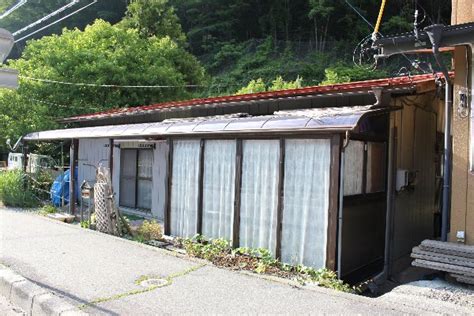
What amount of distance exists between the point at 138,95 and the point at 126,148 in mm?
7725

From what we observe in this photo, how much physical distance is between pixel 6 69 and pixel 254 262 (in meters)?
4.71

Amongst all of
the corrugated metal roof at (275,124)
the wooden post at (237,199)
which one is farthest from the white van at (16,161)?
the wooden post at (237,199)

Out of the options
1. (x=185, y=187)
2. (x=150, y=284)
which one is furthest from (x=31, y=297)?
(x=185, y=187)

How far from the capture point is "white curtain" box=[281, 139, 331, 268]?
654 cm

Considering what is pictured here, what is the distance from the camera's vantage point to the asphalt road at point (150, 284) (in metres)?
4.98

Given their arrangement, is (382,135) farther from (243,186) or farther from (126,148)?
(126,148)

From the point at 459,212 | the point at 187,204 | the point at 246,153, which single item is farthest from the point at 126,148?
the point at 459,212

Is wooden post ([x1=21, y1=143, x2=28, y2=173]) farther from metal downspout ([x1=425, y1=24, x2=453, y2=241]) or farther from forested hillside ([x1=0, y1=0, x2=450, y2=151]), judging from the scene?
metal downspout ([x1=425, y1=24, x2=453, y2=241])

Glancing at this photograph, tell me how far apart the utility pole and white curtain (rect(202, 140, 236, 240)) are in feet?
12.2

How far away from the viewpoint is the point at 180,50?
81.6 feet

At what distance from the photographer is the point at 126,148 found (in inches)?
523

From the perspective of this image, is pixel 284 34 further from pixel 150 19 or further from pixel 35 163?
pixel 35 163

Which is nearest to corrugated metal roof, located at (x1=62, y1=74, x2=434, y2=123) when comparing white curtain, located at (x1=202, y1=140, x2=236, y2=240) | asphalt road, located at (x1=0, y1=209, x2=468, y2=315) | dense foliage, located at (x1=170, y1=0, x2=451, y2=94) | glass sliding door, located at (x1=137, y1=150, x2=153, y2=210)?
white curtain, located at (x1=202, y1=140, x2=236, y2=240)

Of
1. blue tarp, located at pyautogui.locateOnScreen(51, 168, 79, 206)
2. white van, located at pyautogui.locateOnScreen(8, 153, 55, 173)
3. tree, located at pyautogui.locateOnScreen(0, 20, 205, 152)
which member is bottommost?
blue tarp, located at pyautogui.locateOnScreen(51, 168, 79, 206)
